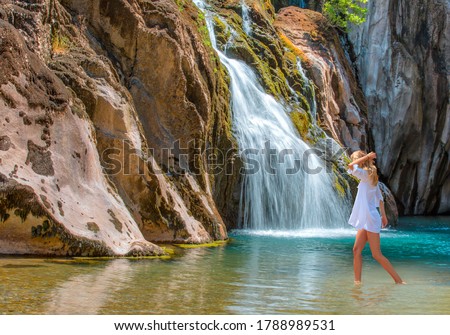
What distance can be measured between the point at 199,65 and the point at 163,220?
5222 millimetres

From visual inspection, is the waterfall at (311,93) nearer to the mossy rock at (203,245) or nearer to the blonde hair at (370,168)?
the mossy rock at (203,245)

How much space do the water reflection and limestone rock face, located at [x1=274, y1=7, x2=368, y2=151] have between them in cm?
1851

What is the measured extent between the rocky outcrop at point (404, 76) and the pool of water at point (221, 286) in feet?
68.4

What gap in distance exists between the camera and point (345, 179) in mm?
22406

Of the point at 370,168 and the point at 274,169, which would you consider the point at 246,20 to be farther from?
the point at 370,168

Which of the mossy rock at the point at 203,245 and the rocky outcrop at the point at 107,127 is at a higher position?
the rocky outcrop at the point at 107,127

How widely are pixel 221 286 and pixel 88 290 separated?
158cm

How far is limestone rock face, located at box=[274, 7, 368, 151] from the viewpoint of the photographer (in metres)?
26.5

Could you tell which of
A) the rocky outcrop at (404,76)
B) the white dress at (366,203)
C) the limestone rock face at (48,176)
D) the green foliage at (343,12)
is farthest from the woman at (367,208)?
the rocky outcrop at (404,76)

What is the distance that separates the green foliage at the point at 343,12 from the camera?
99.3 ft

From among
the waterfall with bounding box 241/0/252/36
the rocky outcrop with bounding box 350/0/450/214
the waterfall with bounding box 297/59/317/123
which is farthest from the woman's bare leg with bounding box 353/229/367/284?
the rocky outcrop with bounding box 350/0/450/214

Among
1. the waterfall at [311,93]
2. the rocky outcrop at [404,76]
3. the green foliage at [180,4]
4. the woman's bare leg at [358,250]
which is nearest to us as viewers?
the woman's bare leg at [358,250]

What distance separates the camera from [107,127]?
473 inches

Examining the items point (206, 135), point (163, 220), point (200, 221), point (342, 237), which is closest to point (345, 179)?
point (342, 237)
